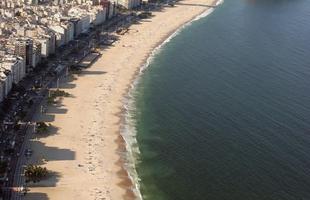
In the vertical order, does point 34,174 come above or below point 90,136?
below

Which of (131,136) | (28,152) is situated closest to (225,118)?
(131,136)

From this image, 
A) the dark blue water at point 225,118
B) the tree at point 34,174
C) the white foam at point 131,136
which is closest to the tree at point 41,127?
the white foam at point 131,136

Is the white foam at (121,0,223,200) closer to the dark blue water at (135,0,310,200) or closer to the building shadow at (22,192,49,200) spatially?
the dark blue water at (135,0,310,200)

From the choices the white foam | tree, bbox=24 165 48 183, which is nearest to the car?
tree, bbox=24 165 48 183

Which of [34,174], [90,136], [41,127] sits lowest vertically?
[34,174]

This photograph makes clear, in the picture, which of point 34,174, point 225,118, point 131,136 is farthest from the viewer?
point 225,118

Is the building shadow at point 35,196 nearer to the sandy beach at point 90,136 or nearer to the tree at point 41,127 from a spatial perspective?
the sandy beach at point 90,136

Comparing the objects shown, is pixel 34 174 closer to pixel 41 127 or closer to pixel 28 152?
pixel 28 152
